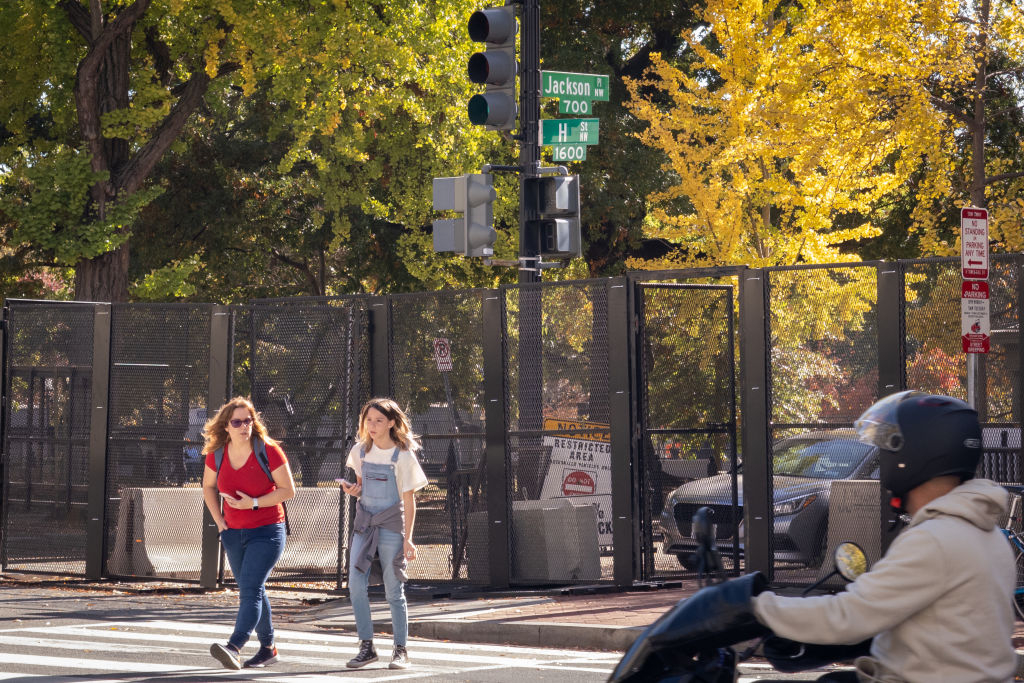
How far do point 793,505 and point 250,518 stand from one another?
5488 millimetres

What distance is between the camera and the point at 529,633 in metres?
10.9

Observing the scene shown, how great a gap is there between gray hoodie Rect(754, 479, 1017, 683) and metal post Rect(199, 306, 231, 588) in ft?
37.2

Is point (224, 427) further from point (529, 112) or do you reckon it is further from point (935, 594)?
point (935, 594)

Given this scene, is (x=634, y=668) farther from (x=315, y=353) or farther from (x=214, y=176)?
(x=214, y=176)

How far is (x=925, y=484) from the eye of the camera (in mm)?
3604

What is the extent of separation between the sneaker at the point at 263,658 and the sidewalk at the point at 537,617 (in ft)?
7.18

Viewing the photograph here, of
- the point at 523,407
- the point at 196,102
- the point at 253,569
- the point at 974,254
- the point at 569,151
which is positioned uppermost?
the point at 196,102

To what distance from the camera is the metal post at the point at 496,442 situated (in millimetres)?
13141

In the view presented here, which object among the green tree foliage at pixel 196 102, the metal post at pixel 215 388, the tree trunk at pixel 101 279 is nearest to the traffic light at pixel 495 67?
the metal post at pixel 215 388

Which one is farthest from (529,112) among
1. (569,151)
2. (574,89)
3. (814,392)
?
(814,392)

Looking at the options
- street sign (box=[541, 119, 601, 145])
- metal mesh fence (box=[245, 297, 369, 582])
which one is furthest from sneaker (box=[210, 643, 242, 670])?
street sign (box=[541, 119, 601, 145])

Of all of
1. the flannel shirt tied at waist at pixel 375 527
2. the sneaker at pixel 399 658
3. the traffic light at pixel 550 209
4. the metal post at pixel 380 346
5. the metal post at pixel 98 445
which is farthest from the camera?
the metal post at pixel 98 445

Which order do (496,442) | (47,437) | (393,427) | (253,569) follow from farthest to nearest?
(47,437) → (496,442) → (393,427) → (253,569)

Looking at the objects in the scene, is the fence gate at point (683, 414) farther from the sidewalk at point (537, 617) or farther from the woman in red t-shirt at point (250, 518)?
the woman in red t-shirt at point (250, 518)
